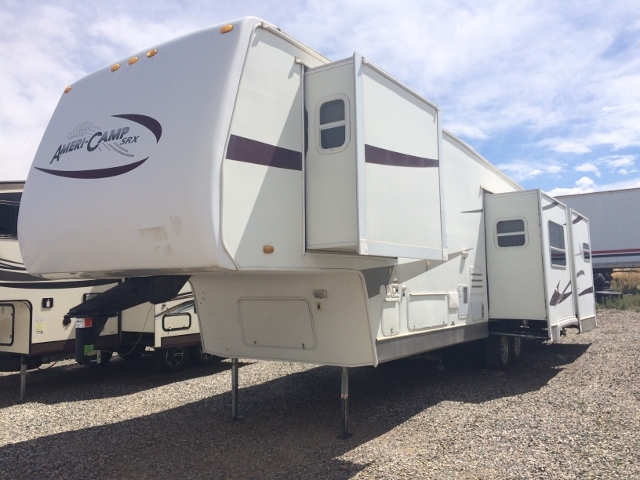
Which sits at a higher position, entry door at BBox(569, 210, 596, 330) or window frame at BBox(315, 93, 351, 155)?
window frame at BBox(315, 93, 351, 155)

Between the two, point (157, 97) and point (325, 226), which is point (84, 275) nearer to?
point (157, 97)

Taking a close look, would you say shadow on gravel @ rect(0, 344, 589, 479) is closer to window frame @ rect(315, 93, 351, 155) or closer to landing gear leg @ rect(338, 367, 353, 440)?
landing gear leg @ rect(338, 367, 353, 440)

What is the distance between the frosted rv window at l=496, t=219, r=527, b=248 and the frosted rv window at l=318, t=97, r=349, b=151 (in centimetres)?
416

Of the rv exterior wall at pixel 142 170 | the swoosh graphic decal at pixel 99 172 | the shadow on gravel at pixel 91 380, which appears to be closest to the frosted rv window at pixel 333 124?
the rv exterior wall at pixel 142 170

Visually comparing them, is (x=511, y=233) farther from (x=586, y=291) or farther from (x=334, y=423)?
(x=334, y=423)

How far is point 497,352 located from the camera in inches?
314

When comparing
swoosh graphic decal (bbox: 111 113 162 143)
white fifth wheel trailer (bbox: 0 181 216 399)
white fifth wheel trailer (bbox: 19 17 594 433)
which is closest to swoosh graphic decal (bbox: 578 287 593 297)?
white fifth wheel trailer (bbox: 19 17 594 433)

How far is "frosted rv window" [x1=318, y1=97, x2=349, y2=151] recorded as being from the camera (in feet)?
14.3

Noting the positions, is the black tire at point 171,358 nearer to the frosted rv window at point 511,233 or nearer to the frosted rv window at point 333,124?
the frosted rv window at point 511,233

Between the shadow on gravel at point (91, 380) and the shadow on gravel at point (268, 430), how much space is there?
0.13 meters

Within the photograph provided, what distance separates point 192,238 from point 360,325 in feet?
6.21

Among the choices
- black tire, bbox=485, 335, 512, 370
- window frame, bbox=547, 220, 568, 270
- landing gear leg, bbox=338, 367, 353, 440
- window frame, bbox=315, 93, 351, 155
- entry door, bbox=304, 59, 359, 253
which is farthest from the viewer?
black tire, bbox=485, 335, 512, 370

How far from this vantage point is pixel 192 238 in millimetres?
3674

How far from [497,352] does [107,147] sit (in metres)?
6.05
